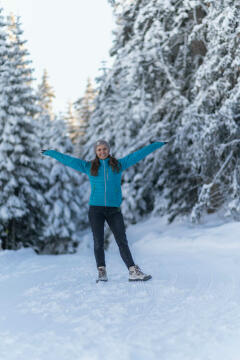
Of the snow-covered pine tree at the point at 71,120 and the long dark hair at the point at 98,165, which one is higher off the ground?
the snow-covered pine tree at the point at 71,120

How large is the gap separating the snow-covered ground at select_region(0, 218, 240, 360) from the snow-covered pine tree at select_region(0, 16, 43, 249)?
1113cm

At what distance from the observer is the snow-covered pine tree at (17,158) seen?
17.7 meters

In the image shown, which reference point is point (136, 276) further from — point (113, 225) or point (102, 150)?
point (102, 150)

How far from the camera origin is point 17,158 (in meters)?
18.2

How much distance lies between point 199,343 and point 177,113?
11074 mm

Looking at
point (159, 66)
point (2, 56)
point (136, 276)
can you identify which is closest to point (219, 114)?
point (159, 66)

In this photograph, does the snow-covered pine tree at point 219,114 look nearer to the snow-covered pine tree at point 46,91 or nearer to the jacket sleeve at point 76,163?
the jacket sleeve at point 76,163

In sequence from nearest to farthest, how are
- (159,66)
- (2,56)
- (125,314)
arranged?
1. (125,314)
2. (159,66)
3. (2,56)

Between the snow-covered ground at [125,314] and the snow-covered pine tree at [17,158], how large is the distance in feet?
36.5

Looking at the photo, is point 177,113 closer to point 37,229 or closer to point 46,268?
point 46,268

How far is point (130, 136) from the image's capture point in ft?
61.9

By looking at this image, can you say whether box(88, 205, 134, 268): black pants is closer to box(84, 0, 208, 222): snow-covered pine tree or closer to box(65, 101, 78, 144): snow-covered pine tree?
box(84, 0, 208, 222): snow-covered pine tree

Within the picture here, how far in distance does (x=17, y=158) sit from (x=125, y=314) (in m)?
15.4

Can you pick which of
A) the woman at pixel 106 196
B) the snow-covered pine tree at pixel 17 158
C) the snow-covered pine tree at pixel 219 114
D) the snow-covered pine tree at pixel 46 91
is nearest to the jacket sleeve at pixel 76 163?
the woman at pixel 106 196
